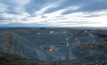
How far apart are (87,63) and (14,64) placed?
11.5 m

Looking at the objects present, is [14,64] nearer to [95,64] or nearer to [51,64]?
[51,64]

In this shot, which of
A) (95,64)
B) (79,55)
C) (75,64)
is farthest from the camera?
(79,55)

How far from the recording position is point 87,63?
13.0 metres

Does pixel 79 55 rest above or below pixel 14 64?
below

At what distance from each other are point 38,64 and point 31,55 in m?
14.9

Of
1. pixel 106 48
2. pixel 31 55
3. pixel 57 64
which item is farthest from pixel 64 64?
pixel 106 48

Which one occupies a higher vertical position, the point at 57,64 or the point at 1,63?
the point at 1,63

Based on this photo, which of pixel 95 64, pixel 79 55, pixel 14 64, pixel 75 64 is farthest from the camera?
pixel 79 55

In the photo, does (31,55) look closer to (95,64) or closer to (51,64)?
(51,64)

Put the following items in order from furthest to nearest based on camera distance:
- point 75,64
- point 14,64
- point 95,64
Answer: point 75,64 < point 95,64 < point 14,64

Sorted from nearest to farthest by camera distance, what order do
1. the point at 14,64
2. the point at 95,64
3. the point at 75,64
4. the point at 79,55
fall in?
the point at 14,64
the point at 95,64
the point at 75,64
the point at 79,55

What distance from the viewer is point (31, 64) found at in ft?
39.5

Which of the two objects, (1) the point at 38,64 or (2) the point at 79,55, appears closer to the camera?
(1) the point at 38,64

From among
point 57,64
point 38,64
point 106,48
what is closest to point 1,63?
point 38,64
